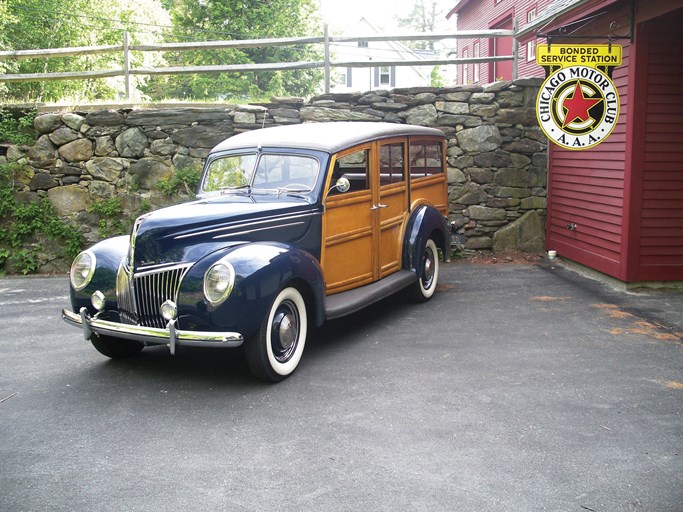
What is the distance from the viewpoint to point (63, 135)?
955 centimetres

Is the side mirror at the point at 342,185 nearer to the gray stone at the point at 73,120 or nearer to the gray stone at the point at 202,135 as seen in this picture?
the gray stone at the point at 202,135

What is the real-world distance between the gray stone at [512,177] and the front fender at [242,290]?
579cm

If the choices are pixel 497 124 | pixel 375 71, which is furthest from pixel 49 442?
pixel 375 71

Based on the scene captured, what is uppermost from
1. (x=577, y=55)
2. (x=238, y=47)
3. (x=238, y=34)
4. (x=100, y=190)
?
(x=238, y=34)

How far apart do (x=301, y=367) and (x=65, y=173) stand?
602 centimetres

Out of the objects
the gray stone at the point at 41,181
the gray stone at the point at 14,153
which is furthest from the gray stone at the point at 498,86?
the gray stone at the point at 14,153

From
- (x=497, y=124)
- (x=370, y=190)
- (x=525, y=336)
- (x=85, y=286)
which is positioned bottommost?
(x=525, y=336)

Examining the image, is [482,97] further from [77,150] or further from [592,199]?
[77,150]

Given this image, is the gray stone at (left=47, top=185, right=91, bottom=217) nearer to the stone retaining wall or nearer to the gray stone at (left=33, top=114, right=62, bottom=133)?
the stone retaining wall

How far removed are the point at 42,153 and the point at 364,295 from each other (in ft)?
19.7

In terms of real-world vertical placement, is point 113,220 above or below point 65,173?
below

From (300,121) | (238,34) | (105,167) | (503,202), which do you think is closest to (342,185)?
(300,121)

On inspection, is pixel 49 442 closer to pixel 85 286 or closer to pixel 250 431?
pixel 250 431

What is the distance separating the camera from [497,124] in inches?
386
